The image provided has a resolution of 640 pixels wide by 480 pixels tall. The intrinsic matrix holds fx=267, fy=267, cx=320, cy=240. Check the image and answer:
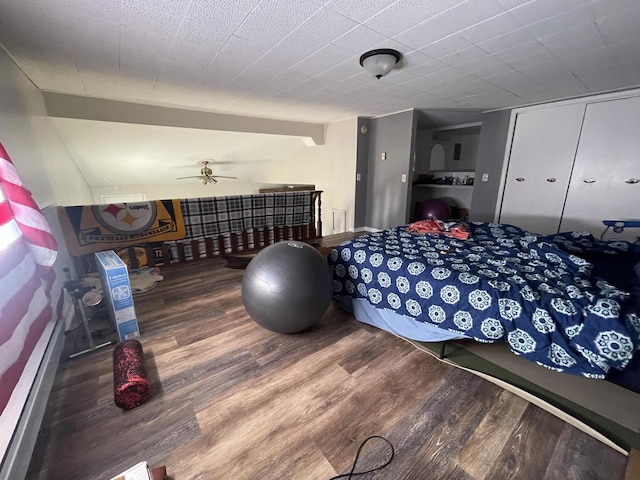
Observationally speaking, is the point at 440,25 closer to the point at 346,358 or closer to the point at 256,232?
the point at 346,358

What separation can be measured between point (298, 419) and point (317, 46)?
248cm

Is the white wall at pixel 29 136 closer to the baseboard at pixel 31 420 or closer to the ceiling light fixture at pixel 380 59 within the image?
the baseboard at pixel 31 420

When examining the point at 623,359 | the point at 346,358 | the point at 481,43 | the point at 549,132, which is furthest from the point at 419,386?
the point at 549,132

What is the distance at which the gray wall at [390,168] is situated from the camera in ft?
14.3

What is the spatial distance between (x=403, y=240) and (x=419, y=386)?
3.85 ft

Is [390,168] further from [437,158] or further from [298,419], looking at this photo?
[298,419]

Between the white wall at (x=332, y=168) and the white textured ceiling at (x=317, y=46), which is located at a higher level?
the white textured ceiling at (x=317, y=46)

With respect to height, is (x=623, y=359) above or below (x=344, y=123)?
below

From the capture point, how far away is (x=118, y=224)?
292 centimetres

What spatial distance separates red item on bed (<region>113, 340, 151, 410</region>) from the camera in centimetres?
141

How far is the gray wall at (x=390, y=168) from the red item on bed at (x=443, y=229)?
6.25 feet

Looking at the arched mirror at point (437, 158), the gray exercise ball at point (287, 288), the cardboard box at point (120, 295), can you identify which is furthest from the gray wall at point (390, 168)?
the cardboard box at point (120, 295)

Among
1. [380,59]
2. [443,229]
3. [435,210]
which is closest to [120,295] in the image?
[380,59]

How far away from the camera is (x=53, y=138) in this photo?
308 centimetres
